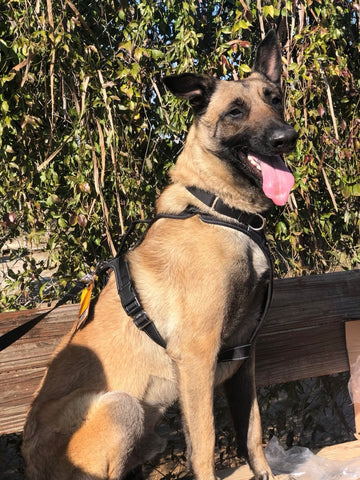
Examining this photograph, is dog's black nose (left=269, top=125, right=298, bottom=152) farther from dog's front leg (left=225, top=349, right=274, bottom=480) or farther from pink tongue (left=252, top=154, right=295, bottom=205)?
dog's front leg (left=225, top=349, right=274, bottom=480)

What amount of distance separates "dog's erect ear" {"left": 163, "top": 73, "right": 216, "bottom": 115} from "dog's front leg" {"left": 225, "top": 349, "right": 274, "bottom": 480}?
1.22 metres

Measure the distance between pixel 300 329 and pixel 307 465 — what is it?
0.72 m

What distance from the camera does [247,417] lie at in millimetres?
2816

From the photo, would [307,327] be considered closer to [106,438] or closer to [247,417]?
[247,417]

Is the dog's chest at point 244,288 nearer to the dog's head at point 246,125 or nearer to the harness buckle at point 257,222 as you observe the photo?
the harness buckle at point 257,222

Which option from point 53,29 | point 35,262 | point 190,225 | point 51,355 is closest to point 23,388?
point 51,355

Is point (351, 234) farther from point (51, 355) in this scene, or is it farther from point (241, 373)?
point (51, 355)

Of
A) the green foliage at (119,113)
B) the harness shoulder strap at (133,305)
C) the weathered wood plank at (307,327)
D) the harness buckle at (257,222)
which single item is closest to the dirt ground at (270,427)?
the weathered wood plank at (307,327)

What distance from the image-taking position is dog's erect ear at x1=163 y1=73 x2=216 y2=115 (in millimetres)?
2705

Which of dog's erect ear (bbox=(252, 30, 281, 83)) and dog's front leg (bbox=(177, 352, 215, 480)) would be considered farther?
dog's erect ear (bbox=(252, 30, 281, 83))

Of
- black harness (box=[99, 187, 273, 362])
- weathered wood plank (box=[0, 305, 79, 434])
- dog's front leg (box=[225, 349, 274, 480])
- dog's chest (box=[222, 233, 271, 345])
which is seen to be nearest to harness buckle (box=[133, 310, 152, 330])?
black harness (box=[99, 187, 273, 362])

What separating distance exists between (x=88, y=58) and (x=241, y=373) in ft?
5.85

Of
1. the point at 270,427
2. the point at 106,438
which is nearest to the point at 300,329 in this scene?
the point at 106,438

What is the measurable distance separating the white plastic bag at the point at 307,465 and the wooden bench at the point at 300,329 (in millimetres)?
366
